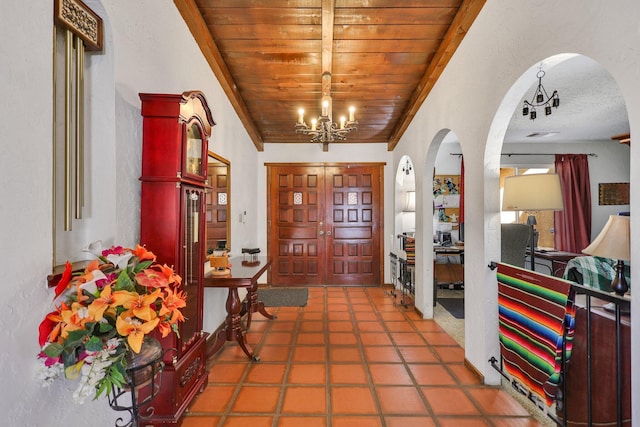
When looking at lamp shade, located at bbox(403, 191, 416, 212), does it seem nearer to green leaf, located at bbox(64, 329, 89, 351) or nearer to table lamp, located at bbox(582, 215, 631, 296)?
table lamp, located at bbox(582, 215, 631, 296)

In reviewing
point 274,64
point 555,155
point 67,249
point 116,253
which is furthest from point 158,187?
point 555,155

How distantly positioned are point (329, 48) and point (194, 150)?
1686 millimetres

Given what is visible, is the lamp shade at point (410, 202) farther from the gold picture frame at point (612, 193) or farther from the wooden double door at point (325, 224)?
the gold picture frame at point (612, 193)

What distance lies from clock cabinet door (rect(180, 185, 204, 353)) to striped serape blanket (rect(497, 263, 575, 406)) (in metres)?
2.00

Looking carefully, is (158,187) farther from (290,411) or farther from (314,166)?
(314,166)

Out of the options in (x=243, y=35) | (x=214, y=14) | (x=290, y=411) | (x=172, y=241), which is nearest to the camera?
(x=172, y=241)

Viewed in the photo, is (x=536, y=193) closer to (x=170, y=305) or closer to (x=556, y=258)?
(x=556, y=258)

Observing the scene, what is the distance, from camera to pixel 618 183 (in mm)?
5527

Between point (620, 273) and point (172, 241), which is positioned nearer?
point (620, 273)

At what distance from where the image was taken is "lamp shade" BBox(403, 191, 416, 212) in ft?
16.4

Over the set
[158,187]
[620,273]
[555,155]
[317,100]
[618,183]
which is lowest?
[620,273]

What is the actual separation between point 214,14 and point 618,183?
6801mm

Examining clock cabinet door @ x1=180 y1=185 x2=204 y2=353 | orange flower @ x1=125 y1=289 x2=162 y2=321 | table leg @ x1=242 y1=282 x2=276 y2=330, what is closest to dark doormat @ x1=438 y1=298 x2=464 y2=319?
table leg @ x1=242 y1=282 x2=276 y2=330

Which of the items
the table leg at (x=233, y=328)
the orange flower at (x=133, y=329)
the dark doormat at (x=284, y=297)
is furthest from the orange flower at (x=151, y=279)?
the dark doormat at (x=284, y=297)
